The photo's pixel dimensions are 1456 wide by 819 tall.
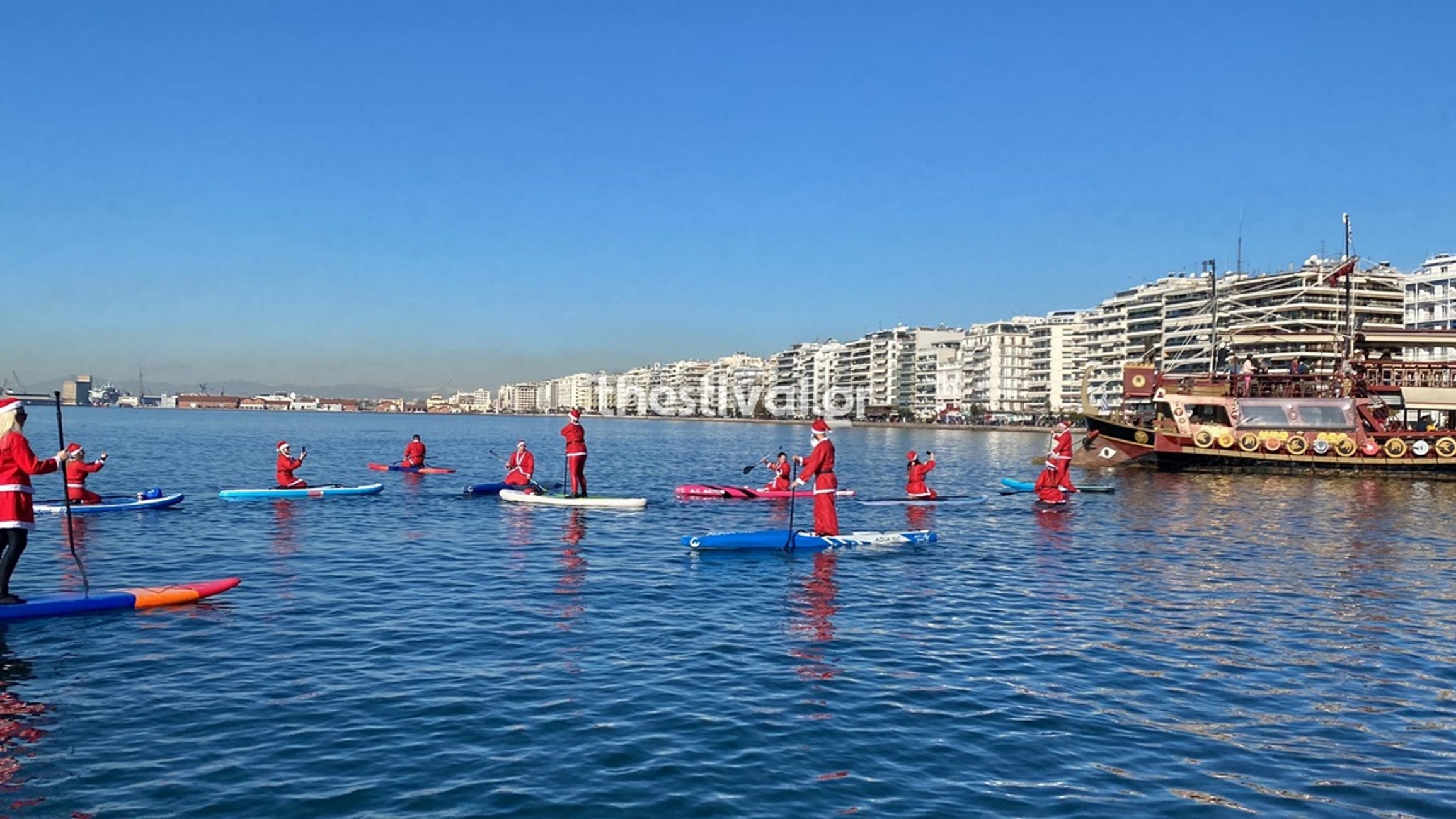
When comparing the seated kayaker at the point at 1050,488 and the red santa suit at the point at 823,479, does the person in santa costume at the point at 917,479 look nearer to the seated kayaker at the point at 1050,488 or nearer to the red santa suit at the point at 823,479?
the seated kayaker at the point at 1050,488

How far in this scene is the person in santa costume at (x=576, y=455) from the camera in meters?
30.3

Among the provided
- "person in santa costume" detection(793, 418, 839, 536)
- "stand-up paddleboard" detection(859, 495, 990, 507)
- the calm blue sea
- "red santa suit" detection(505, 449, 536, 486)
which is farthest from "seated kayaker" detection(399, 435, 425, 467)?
"person in santa costume" detection(793, 418, 839, 536)

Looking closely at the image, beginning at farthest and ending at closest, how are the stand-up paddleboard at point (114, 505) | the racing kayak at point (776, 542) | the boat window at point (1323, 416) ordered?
the boat window at point (1323, 416)
the stand-up paddleboard at point (114, 505)
the racing kayak at point (776, 542)

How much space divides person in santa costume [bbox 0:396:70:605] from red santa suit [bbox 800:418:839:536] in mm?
13293

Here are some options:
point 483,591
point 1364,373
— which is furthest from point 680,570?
point 1364,373

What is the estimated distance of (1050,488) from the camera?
32688 millimetres

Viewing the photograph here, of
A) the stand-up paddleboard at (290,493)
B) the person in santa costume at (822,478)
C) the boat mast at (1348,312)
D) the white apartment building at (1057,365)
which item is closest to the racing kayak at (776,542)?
the person in santa costume at (822,478)

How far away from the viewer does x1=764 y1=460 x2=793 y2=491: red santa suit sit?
34094 mm

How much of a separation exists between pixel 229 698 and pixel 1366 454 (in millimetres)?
57727

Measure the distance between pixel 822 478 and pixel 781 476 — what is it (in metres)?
12.9

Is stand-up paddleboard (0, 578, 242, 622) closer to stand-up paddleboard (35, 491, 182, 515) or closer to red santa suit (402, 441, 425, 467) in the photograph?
stand-up paddleboard (35, 491, 182, 515)

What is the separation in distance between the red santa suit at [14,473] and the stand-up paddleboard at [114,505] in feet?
52.9

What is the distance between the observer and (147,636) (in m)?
13.6

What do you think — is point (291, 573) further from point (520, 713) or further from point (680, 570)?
point (520, 713)
